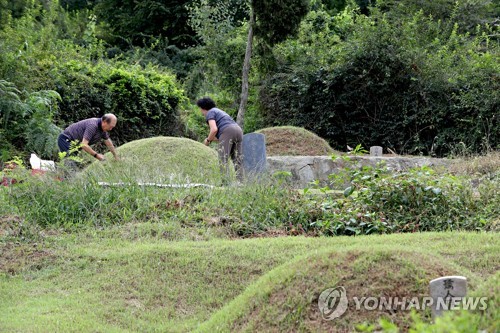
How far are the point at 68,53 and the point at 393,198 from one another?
12.2 meters

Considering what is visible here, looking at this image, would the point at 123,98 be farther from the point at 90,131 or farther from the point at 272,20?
the point at 90,131

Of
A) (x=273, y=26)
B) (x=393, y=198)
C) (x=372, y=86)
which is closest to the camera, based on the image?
(x=393, y=198)

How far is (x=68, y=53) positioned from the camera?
1845 cm

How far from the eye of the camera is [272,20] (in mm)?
17781

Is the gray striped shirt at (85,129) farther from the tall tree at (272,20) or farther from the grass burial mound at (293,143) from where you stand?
the tall tree at (272,20)

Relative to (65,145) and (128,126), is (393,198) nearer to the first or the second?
(65,145)

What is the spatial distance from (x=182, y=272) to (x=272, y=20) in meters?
11.8

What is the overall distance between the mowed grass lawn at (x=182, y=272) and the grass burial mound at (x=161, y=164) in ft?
5.46

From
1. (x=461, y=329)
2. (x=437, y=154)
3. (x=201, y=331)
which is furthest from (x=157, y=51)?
(x=461, y=329)

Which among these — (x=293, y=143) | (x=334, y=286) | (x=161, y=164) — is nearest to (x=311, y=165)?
(x=293, y=143)

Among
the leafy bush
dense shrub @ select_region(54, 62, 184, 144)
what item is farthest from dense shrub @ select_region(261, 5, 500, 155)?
the leafy bush

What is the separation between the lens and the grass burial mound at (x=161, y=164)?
9945 mm
